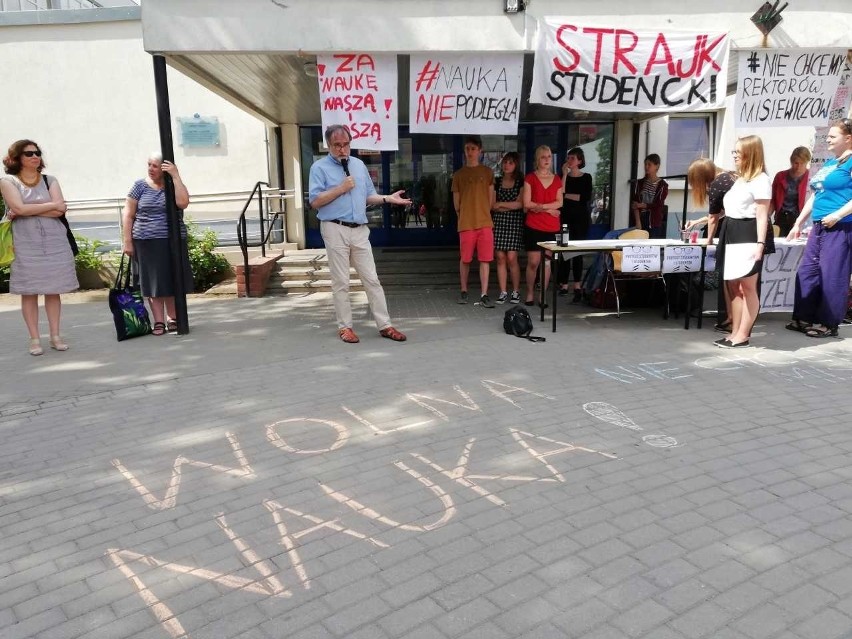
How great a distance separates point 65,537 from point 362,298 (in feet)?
21.5

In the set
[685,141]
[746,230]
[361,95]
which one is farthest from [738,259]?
[685,141]

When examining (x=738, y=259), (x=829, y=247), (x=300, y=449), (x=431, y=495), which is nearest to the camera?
(x=431, y=495)

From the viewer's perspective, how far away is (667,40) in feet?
21.0

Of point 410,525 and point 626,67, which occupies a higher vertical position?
point 626,67

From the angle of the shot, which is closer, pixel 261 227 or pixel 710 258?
pixel 710 258

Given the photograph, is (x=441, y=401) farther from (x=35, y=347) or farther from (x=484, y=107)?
(x=35, y=347)

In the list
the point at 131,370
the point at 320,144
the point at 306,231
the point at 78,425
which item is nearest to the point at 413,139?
the point at 320,144

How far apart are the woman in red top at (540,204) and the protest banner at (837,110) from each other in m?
2.85

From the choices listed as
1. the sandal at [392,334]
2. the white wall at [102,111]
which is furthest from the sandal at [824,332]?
the white wall at [102,111]

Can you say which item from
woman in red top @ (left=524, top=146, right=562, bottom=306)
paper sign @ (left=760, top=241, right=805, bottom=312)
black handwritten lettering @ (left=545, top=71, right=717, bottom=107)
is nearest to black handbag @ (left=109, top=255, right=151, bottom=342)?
woman in red top @ (left=524, top=146, right=562, bottom=306)

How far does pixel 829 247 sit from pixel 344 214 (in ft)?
14.7

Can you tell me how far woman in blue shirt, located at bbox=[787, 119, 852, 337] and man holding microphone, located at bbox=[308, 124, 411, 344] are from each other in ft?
12.5

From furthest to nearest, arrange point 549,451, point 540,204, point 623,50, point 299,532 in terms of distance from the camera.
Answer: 1. point 540,204
2. point 623,50
3. point 549,451
4. point 299,532

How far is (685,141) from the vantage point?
40.8 feet
